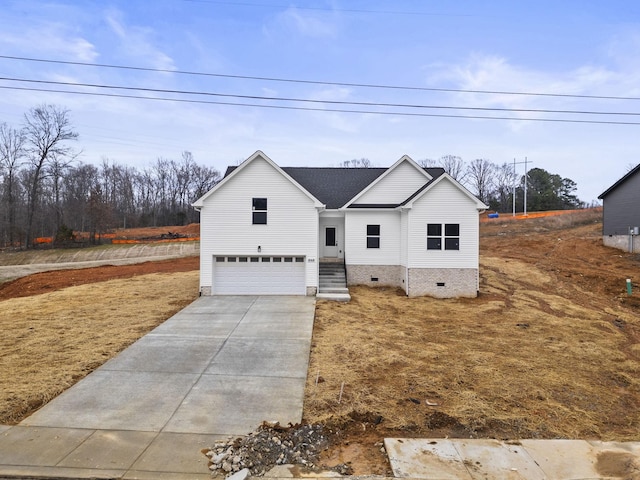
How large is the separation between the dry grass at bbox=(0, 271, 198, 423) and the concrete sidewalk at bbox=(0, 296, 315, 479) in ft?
1.47

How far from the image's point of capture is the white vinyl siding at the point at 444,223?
52.5 ft

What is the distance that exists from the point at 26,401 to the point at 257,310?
24.9ft

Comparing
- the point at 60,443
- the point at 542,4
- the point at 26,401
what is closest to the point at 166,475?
the point at 60,443

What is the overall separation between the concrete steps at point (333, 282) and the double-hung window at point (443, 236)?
4347 mm

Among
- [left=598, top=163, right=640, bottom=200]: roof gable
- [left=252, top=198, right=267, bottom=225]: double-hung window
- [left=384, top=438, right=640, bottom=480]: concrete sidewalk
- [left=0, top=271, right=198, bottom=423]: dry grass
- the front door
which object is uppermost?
[left=598, top=163, right=640, bottom=200]: roof gable

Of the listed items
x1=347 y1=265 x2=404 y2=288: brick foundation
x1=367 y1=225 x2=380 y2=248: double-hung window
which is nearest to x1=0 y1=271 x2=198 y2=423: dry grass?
x1=347 y1=265 x2=404 y2=288: brick foundation

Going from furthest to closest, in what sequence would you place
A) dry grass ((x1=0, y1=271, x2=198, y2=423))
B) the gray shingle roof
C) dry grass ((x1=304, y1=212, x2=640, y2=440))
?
1. the gray shingle roof
2. dry grass ((x1=0, y1=271, x2=198, y2=423))
3. dry grass ((x1=304, y1=212, x2=640, y2=440))

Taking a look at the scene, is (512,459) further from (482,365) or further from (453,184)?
(453,184)

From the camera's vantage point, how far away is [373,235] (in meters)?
17.8

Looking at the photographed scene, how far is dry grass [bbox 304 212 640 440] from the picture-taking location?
19.5ft

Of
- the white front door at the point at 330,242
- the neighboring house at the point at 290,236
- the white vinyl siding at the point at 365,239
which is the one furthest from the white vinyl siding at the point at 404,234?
the white front door at the point at 330,242

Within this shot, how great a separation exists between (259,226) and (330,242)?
Answer: 4595 mm

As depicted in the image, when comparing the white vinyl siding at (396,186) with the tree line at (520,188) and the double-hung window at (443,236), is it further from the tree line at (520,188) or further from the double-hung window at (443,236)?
the tree line at (520,188)

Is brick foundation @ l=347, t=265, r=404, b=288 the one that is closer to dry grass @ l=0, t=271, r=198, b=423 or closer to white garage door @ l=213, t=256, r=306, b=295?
white garage door @ l=213, t=256, r=306, b=295
